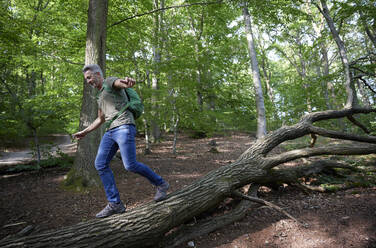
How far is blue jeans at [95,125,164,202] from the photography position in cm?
251

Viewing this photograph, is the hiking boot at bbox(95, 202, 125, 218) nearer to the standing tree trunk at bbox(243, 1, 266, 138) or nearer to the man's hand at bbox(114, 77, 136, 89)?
the man's hand at bbox(114, 77, 136, 89)

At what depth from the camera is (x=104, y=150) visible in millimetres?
2662

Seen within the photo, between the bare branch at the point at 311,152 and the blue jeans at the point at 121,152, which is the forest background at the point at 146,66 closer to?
the bare branch at the point at 311,152

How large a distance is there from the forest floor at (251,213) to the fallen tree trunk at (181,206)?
540mm

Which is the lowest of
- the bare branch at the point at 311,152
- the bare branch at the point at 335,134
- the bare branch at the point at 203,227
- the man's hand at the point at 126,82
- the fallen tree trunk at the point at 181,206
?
the bare branch at the point at 203,227

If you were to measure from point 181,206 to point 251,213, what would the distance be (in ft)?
5.02

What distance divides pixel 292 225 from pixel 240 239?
879 mm

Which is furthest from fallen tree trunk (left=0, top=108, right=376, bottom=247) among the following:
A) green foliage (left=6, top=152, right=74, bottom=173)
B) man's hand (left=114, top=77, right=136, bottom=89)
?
green foliage (left=6, top=152, right=74, bottom=173)

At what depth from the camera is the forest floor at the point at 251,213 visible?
279cm

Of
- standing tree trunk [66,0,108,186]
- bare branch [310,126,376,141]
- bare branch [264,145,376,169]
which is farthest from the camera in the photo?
standing tree trunk [66,0,108,186]

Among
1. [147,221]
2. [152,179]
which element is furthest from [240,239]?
[152,179]

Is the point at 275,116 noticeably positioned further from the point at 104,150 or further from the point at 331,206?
the point at 104,150

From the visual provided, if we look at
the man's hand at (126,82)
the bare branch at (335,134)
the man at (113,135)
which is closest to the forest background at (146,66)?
the bare branch at (335,134)

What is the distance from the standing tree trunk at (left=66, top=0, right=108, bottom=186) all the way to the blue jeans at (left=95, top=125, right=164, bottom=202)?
251 cm
